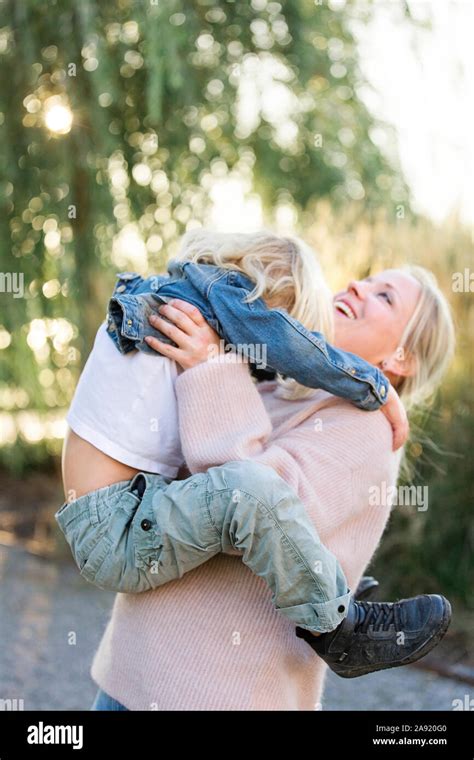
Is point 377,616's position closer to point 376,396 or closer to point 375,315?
point 376,396

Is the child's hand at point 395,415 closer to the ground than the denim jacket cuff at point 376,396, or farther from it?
closer to the ground

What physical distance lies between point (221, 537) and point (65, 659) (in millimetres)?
3073

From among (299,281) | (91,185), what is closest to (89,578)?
(299,281)

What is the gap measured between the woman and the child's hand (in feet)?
0.12

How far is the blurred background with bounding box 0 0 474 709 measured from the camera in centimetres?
441

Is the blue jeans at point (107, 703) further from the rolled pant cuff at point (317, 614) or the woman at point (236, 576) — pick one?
the rolled pant cuff at point (317, 614)

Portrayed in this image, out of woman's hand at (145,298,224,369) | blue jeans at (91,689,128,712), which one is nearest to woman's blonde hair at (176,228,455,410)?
woman's hand at (145,298,224,369)

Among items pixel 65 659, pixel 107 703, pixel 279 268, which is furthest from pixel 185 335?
pixel 65 659

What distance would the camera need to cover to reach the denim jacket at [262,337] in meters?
1.75

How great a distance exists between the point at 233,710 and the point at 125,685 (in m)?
0.22

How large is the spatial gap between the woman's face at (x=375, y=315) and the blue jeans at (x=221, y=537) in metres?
0.60

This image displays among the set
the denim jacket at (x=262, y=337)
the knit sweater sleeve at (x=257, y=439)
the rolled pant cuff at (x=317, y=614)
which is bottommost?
the rolled pant cuff at (x=317, y=614)

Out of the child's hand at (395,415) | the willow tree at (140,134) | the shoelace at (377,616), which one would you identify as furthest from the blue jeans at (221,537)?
the willow tree at (140,134)
